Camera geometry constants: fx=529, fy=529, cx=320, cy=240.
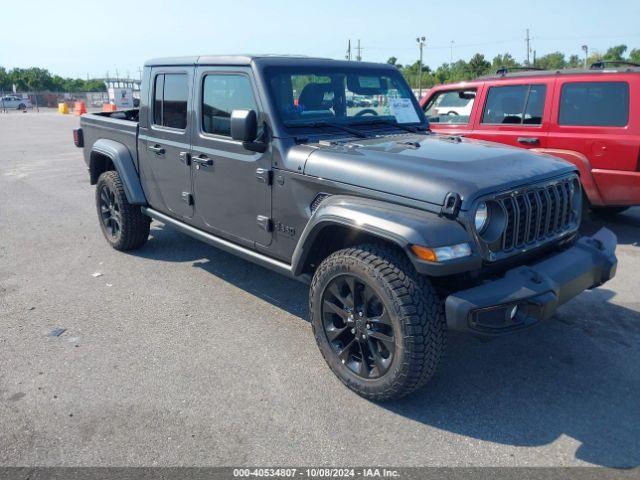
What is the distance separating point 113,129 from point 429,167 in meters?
3.80

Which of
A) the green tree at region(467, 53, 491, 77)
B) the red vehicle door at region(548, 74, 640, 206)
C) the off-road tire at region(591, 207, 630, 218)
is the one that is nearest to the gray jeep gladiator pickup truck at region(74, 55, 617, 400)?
the red vehicle door at region(548, 74, 640, 206)

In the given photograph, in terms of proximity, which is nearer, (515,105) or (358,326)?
(358,326)

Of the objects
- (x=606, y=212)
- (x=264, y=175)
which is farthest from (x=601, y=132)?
(x=264, y=175)

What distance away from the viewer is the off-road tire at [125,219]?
538 centimetres

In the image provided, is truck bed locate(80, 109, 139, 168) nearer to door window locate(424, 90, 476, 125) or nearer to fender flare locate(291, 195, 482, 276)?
fender flare locate(291, 195, 482, 276)

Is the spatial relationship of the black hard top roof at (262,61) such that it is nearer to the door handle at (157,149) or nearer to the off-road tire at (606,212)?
the door handle at (157,149)

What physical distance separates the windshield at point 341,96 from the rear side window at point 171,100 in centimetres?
104

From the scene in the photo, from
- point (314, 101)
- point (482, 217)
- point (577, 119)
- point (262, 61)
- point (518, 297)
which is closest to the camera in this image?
point (518, 297)

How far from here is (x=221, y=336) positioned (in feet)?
12.7

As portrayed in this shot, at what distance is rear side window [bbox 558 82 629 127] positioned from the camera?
18.8ft

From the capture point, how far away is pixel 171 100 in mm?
4574

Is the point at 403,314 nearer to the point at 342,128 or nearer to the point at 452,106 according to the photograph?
the point at 342,128

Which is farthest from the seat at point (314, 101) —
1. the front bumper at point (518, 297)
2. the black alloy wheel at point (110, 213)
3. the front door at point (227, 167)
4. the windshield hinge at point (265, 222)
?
the black alloy wheel at point (110, 213)

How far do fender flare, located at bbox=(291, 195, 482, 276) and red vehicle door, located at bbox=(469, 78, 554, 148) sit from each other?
415 cm
